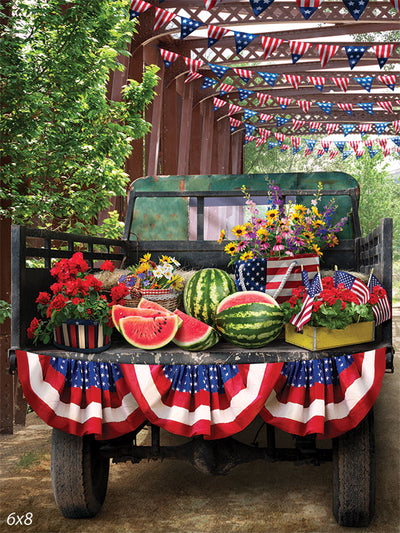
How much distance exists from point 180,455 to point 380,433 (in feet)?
8.05

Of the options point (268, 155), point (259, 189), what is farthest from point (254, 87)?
point (268, 155)

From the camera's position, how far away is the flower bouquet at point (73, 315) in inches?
112

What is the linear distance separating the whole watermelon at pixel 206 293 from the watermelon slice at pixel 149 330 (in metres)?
0.42

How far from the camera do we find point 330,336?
2.76m

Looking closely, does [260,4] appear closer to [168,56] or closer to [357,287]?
[357,287]

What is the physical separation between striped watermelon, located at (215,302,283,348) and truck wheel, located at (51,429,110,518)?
104 centimetres

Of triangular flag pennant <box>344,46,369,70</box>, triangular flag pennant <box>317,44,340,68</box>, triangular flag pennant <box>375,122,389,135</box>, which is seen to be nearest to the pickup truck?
triangular flag pennant <box>344,46,369,70</box>

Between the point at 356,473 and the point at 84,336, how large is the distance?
167 cm

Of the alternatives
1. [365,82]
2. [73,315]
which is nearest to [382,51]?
[365,82]

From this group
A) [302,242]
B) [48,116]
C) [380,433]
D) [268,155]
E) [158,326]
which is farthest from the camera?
[268,155]

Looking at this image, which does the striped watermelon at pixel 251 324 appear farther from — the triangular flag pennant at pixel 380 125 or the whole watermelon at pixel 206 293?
the triangular flag pennant at pixel 380 125

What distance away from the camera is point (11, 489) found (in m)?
3.72

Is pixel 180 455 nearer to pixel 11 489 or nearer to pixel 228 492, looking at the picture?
pixel 228 492

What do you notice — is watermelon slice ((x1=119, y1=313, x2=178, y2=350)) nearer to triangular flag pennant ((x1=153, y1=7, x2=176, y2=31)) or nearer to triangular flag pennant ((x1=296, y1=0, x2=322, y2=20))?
triangular flag pennant ((x1=296, y1=0, x2=322, y2=20))
